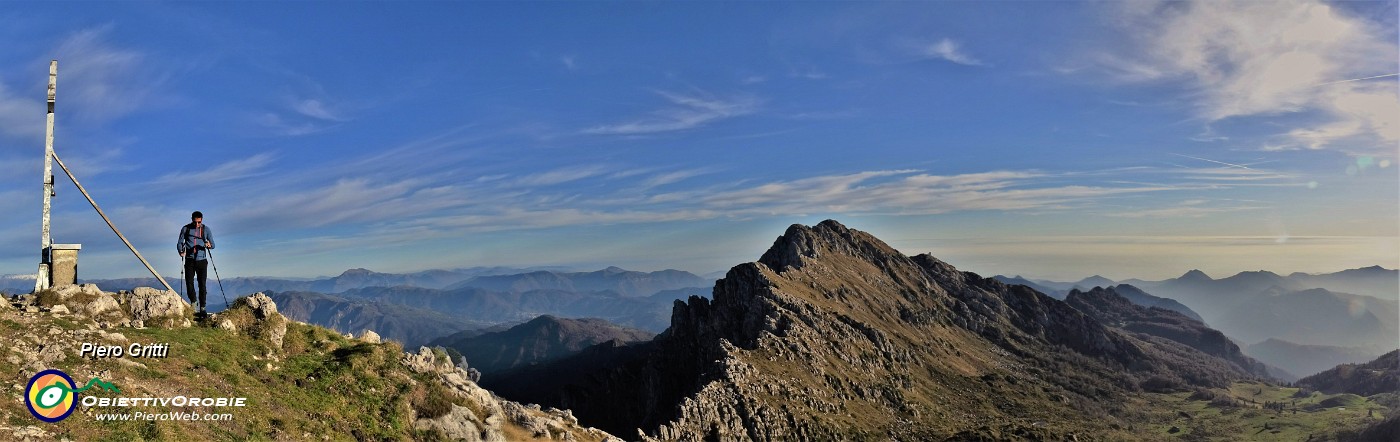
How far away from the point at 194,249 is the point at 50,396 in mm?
11193

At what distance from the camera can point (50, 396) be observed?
20.5 m

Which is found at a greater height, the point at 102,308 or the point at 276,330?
the point at 102,308

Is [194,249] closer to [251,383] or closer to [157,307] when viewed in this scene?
[157,307]

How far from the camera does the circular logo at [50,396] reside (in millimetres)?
19859

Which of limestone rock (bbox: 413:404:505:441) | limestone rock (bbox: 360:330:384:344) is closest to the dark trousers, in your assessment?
limestone rock (bbox: 360:330:384:344)

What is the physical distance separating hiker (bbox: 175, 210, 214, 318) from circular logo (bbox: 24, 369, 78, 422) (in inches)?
360

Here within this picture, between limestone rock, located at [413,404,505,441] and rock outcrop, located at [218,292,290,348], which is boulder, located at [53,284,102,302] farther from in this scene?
limestone rock, located at [413,404,505,441]

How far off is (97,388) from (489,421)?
15.1 metres

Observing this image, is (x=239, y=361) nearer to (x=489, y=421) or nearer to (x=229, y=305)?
(x=229, y=305)

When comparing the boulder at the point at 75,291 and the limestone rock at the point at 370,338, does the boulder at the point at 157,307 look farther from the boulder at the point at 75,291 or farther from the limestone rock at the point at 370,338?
the limestone rock at the point at 370,338

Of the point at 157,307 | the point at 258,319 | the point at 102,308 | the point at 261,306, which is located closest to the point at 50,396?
the point at 102,308

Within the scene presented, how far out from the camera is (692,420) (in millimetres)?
116438

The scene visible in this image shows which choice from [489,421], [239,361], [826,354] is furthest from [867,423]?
[239,361]

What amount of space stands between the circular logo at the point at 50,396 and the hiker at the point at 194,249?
9150 mm
